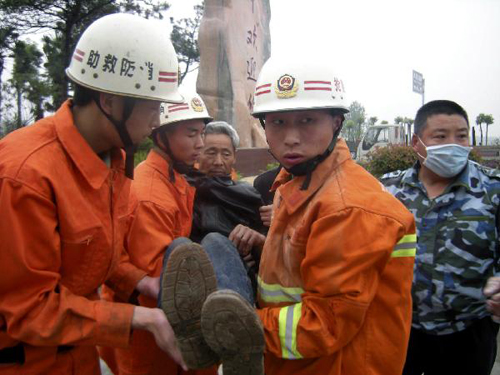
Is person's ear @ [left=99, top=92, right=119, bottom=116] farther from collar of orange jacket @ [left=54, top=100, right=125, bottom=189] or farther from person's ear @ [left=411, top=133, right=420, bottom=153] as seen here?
person's ear @ [left=411, top=133, right=420, bottom=153]

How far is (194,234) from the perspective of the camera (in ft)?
8.26

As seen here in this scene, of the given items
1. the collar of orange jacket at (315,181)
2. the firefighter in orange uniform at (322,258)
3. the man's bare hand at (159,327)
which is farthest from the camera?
the collar of orange jacket at (315,181)

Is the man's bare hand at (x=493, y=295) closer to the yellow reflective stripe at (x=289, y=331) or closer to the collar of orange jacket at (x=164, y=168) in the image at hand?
the yellow reflective stripe at (x=289, y=331)

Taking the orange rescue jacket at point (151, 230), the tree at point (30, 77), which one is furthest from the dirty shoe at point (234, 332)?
the tree at point (30, 77)

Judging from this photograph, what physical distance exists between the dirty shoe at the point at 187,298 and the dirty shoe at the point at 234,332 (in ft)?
0.38

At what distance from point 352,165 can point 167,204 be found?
1.03 metres

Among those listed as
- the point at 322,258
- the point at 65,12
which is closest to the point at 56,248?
the point at 322,258

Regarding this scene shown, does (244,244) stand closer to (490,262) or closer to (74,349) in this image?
(74,349)

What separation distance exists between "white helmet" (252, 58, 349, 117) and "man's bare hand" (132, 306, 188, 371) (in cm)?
91

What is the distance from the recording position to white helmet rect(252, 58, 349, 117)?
1632 millimetres

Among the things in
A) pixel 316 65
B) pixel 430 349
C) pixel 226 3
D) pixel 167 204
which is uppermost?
pixel 226 3

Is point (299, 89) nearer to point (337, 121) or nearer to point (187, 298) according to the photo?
point (337, 121)

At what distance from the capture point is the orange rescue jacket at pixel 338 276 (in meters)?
1.30

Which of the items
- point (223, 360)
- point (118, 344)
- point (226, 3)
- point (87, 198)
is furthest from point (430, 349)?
point (226, 3)
